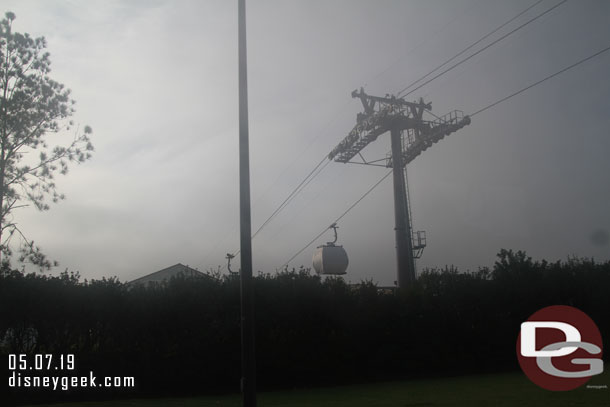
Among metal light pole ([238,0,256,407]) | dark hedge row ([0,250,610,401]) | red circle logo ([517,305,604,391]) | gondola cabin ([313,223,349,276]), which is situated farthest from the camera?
gondola cabin ([313,223,349,276])

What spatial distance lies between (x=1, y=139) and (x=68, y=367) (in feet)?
29.6

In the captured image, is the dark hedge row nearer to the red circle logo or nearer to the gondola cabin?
the red circle logo

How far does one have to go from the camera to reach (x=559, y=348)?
1959 cm

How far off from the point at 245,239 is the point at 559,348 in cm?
1602

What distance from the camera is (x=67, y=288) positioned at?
68.7 feet

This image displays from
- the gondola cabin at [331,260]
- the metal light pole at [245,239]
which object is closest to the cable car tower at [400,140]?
the gondola cabin at [331,260]

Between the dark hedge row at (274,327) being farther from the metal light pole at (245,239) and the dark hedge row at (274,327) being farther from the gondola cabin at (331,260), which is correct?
the metal light pole at (245,239)

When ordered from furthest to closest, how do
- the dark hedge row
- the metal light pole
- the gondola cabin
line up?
the gondola cabin
the dark hedge row
the metal light pole

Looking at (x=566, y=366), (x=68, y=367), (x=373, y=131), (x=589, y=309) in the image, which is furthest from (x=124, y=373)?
(x=589, y=309)

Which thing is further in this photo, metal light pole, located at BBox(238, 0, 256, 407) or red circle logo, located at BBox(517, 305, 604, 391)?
red circle logo, located at BBox(517, 305, 604, 391)

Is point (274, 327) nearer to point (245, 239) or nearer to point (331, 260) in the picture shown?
point (331, 260)

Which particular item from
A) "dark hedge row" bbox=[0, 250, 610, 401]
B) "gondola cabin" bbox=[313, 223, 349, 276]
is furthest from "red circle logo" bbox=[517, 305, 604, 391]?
"gondola cabin" bbox=[313, 223, 349, 276]

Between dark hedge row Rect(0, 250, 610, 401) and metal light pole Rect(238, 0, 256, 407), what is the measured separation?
43.4ft

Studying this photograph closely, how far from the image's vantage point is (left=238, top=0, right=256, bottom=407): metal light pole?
27.4 ft
